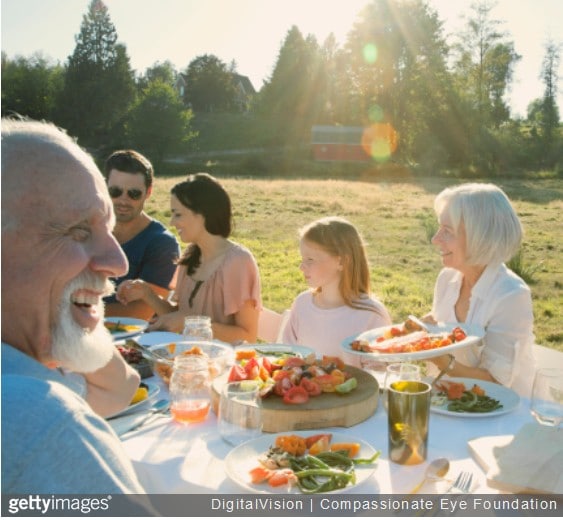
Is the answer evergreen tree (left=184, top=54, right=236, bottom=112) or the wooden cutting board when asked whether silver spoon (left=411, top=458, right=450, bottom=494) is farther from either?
evergreen tree (left=184, top=54, right=236, bottom=112)

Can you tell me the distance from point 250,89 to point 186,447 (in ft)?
261

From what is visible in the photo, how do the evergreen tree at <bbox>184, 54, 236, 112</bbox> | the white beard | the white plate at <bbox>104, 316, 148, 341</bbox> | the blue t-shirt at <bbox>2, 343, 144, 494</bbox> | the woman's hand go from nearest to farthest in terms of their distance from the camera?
the blue t-shirt at <bbox>2, 343, 144, 494</bbox>, the white beard, the white plate at <bbox>104, 316, 148, 341</bbox>, the woman's hand, the evergreen tree at <bbox>184, 54, 236, 112</bbox>

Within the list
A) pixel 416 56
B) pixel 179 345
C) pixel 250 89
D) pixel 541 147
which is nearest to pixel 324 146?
pixel 416 56

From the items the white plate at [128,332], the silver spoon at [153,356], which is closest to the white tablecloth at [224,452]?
the silver spoon at [153,356]

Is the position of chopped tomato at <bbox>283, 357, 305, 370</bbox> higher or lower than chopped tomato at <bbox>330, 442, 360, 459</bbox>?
higher

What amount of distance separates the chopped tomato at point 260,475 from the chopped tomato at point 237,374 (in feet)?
2.12

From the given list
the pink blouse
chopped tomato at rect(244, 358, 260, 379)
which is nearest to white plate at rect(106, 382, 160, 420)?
chopped tomato at rect(244, 358, 260, 379)

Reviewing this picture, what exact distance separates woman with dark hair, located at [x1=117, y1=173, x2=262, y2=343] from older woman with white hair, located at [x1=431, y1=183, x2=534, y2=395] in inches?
52.3

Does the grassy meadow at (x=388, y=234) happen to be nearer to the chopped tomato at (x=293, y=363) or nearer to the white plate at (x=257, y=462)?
the chopped tomato at (x=293, y=363)

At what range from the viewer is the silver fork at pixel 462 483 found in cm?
179

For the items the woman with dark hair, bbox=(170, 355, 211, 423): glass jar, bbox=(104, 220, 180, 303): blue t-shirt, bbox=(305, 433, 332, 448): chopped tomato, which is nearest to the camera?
bbox=(305, 433, 332, 448): chopped tomato

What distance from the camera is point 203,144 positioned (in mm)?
48281

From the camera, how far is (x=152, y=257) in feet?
15.5

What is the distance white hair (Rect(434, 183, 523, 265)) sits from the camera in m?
3.25
